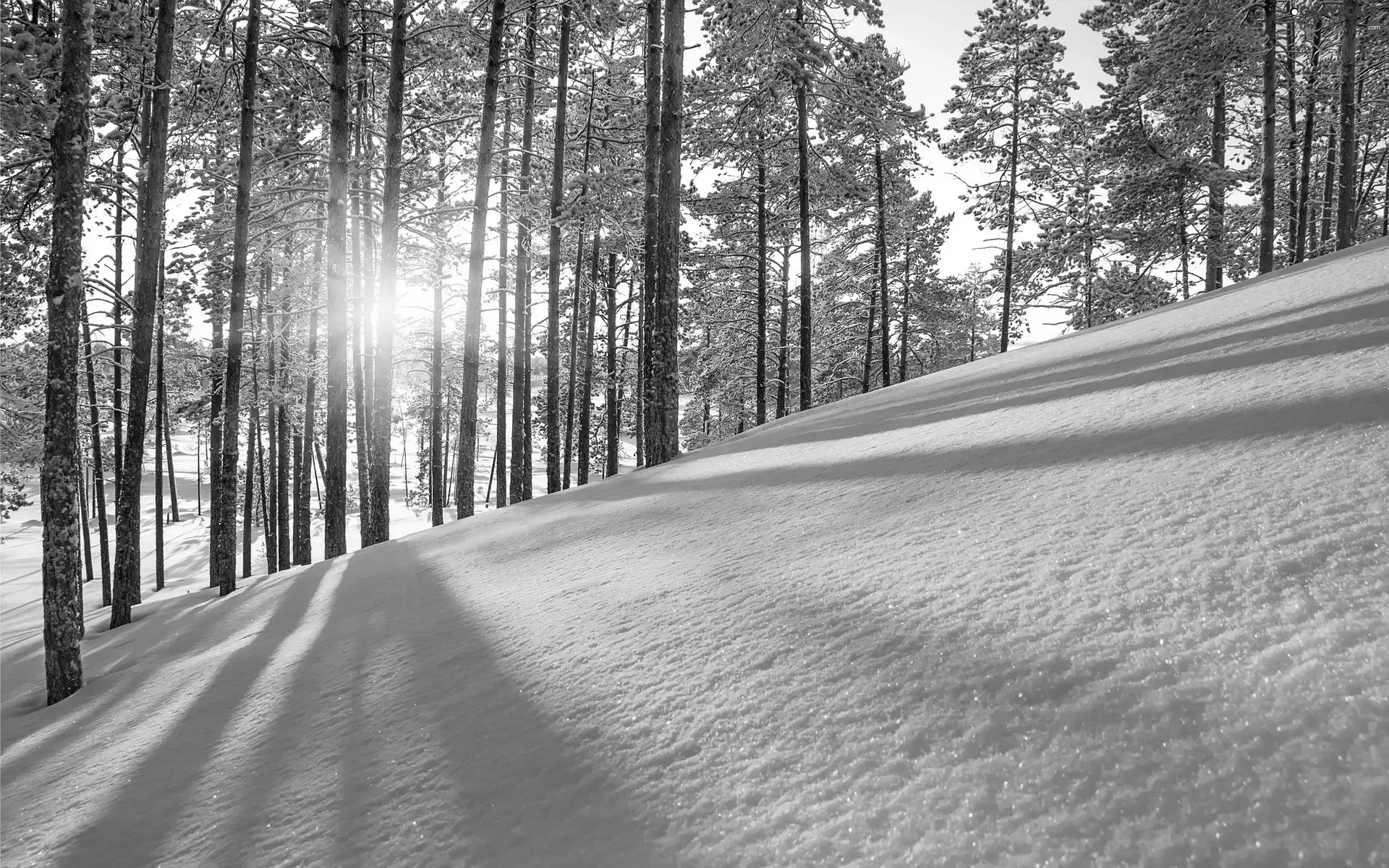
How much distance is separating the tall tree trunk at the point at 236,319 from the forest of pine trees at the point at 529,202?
0.05 metres

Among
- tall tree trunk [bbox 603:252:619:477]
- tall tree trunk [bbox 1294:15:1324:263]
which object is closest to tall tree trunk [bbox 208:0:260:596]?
tall tree trunk [bbox 603:252:619:477]

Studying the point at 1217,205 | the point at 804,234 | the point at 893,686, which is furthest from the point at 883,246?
the point at 893,686

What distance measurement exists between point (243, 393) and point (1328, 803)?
1892 cm

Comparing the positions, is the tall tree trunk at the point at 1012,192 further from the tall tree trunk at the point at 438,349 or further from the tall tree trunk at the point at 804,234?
the tall tree trunk at the point at 438,349

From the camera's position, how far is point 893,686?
132cm

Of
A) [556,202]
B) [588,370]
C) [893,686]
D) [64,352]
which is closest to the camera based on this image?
[893,686]

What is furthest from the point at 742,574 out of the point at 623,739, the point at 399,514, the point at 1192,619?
the point at 399,514

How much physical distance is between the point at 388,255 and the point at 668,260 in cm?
427

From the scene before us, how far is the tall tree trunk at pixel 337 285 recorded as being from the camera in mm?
8016

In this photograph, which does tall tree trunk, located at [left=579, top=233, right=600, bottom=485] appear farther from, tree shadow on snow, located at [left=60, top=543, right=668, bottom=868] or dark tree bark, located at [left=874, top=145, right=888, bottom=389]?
tree shadow on snow, located at [left=60, top=543, right=668, bottom=868]

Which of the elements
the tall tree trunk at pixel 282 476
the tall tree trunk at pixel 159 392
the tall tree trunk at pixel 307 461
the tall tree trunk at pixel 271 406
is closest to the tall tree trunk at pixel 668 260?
the tall tree trunk at pixel 159 392

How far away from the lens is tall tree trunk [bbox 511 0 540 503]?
12766mm

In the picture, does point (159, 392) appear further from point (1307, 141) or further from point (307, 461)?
point (1307, 141)

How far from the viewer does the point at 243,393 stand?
1573 centimetres
